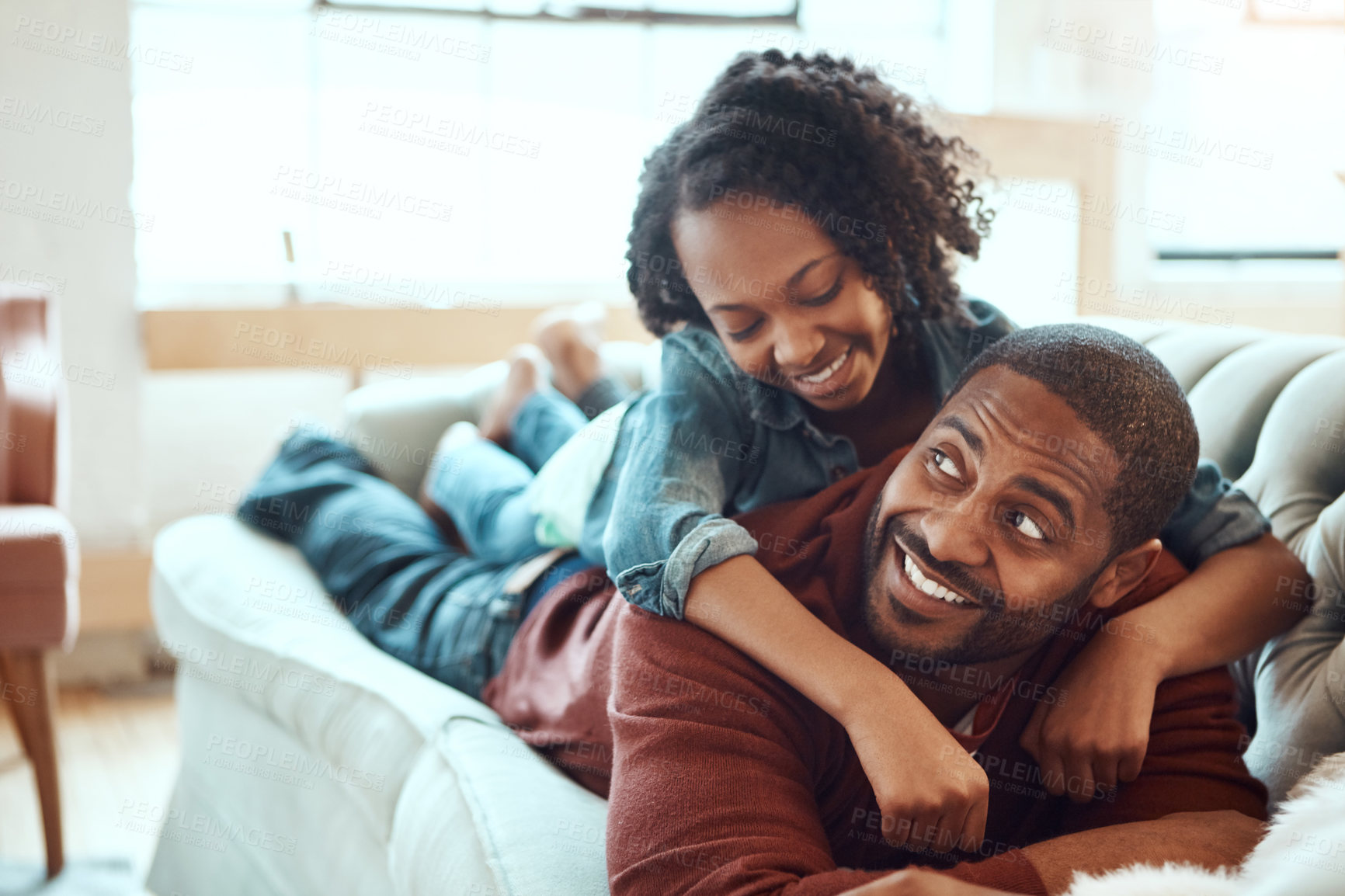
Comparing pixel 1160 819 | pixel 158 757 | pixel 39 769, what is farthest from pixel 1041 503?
pixel 158 757

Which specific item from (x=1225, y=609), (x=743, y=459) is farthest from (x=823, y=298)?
(x=1225, y=609)

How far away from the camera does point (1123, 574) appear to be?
741mm

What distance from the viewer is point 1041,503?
67 centimetres

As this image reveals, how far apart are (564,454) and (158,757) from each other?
160 centimetres

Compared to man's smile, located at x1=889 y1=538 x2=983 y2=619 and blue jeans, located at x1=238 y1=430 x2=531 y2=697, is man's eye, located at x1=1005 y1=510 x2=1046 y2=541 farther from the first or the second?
blue jeans, located at x1=238 y1=430 x2=531 y2=697

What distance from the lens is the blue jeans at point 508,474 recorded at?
1506 mm

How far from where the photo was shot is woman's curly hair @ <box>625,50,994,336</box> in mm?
808

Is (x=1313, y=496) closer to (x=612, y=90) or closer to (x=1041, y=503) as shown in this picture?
(x=1041, y=503)

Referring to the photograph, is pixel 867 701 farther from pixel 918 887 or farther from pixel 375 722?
pixel 375 722

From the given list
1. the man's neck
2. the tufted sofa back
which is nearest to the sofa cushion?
the man's neck

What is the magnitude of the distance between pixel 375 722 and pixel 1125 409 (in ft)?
2.76

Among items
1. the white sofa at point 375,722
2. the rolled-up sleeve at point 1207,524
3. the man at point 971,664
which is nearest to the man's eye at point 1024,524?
the man at point 971,664

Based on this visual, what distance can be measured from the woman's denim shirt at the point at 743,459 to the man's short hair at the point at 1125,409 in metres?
0.11

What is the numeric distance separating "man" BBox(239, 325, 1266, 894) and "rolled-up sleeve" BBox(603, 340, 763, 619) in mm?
35
